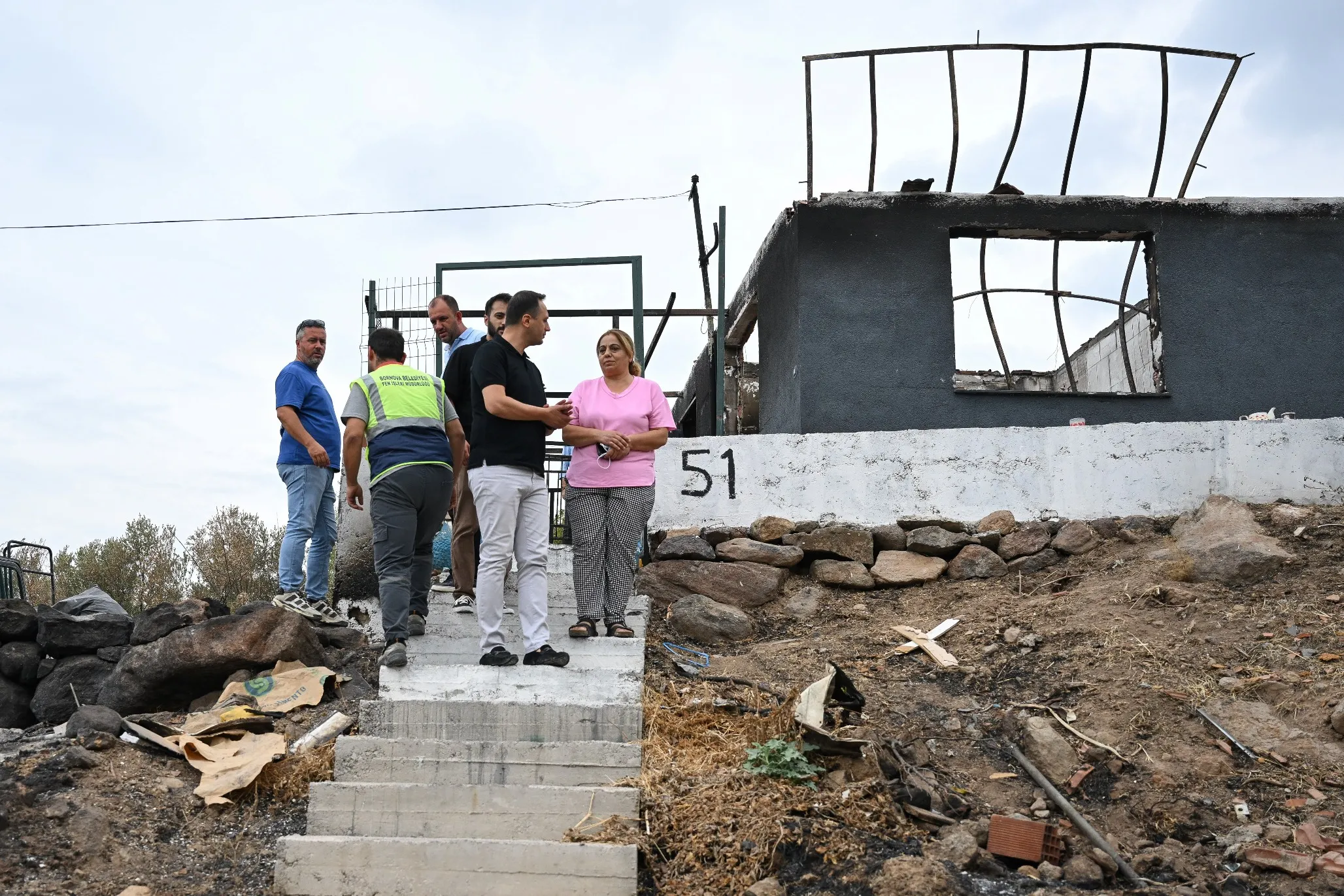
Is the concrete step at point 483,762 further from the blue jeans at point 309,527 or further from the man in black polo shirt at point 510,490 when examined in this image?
the blue jeans at point 309,527

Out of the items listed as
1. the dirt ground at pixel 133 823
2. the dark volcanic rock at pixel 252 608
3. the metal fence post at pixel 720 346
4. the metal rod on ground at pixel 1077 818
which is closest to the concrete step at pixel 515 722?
the dirt ground at pixel 133 823

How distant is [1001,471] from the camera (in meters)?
7.84

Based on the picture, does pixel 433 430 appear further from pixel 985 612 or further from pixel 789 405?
pixel 789 405

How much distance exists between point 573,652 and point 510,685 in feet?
1.71

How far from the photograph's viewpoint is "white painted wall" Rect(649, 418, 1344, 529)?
25.3 feet

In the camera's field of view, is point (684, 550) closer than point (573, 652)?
No

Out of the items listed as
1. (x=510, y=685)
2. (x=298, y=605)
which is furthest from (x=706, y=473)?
(x=510, y=685)

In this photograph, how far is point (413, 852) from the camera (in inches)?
164

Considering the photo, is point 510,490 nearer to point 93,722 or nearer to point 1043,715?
point 93,722

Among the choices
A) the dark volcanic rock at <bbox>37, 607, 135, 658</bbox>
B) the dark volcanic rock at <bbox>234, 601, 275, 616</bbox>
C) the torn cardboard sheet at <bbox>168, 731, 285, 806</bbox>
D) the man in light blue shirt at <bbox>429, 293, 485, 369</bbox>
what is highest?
the man in light blue shirt at <bbox>429, 293, 485, 369</bbox>

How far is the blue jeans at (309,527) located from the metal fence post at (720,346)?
10.4ft

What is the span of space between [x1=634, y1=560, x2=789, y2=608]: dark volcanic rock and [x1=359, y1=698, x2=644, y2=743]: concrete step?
2239 mm

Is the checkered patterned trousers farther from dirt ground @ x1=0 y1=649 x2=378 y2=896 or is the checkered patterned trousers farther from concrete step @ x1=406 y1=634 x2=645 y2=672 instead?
dirt ground @ x1=0 y1=649 x2=378 y2=896

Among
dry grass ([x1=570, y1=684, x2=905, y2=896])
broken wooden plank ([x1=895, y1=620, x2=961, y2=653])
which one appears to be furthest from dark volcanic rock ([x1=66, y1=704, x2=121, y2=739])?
broken wooden plank ([x1=895, y1=620, x2=961, y2=653])
